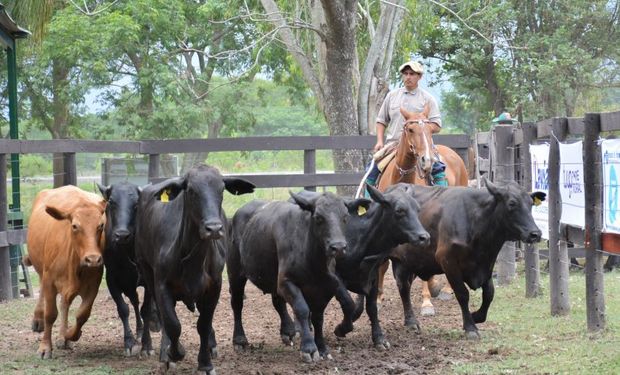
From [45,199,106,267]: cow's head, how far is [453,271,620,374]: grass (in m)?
3.20

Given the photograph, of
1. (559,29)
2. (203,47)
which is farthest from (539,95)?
(203,47)

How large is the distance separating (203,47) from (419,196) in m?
25.2

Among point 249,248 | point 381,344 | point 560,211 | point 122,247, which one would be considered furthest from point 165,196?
point 560,211

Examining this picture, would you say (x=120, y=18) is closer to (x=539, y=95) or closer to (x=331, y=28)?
(x=331, y=28)

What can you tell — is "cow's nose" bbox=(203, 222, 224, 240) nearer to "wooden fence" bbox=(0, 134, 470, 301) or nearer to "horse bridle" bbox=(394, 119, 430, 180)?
"horse bridle" bbox=(394, 119, 430, 180)

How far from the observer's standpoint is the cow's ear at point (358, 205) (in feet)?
30.5

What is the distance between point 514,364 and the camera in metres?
8.41

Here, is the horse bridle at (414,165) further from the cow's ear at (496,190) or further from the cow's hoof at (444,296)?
the cow's ear at (496,190)

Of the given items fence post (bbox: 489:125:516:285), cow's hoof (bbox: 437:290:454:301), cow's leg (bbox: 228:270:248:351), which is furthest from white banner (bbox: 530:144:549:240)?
cow's leg (bbox: 228:270:248:351)

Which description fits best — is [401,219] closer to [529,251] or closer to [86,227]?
[86,227]

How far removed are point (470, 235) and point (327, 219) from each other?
2070 mm

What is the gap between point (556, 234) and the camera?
10.8m

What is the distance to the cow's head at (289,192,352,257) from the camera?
851 centimetres

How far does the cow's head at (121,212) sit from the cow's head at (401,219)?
6.98ft
